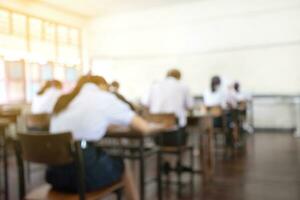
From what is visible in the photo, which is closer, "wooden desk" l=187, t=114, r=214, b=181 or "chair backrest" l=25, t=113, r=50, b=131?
"wooden desk" l=187, t=114, r=214, b=181

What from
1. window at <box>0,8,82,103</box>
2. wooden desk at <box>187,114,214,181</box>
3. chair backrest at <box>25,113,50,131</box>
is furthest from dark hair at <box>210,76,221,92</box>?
chair backrest at <box>25,113,50,131</box>

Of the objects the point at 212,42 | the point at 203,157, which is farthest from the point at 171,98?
the point at 212,42

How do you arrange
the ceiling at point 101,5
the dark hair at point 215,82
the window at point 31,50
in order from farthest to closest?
the ceiling at point 101,5, the dark hair at point 215,82, the window at point 31,50

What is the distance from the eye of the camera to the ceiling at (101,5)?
21.5 feet

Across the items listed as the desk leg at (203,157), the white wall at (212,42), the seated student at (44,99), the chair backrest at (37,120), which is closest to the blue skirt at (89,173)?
the desk leg at (203,157)

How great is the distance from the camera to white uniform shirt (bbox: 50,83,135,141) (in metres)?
1.47

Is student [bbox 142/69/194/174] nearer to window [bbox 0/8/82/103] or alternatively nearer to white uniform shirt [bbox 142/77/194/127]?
white uniform shirt [bbox 142/77/194/127]

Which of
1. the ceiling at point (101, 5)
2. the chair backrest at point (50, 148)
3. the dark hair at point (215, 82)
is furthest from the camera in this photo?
the ceiling at point (101, 5)

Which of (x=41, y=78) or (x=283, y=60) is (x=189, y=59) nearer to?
(x=283, y=60)

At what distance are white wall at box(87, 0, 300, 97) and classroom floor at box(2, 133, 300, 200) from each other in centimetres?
227

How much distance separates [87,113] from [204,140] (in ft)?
6.08

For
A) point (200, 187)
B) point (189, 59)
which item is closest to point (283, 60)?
point (189, 59)

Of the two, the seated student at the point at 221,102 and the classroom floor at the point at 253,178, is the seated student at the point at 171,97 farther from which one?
the seated student at the point at 221,102

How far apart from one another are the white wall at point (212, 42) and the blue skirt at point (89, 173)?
13.5 feet
